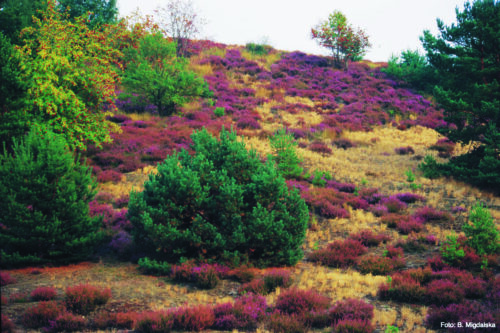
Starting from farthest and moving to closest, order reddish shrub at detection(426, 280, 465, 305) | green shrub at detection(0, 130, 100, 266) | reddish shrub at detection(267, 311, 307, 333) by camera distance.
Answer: green shrub at detection(0, 130, 100, 266)
reddish shrub at detection(426, 280, 465, 305)
reddish shrub at detection(267, 311, 307, 333)

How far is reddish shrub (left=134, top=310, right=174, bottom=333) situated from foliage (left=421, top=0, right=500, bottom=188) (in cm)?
1279

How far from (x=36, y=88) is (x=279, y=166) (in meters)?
9.21

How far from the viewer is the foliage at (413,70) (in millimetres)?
33438

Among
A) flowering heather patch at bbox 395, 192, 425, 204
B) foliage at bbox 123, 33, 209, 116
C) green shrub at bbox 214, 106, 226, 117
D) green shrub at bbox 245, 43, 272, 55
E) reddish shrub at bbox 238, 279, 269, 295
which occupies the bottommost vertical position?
reddish shrub at bbox 238, 279, 269, 295

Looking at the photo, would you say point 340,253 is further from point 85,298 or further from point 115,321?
point 85,298

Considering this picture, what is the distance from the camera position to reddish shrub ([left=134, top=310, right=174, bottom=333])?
486 centimetres

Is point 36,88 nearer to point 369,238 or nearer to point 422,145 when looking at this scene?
point 369,238

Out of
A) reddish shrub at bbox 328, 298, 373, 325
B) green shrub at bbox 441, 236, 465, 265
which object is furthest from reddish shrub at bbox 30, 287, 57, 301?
green shrub at bbox 441, 236, 465, 265

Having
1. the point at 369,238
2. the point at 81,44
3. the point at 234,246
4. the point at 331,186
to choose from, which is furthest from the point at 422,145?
the point at 81,44

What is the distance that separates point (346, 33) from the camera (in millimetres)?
37469

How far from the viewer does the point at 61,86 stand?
12.4 m

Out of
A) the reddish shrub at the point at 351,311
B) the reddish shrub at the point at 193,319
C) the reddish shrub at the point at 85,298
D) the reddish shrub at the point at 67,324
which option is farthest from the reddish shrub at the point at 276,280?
the reddish shrub at the point at 67,324

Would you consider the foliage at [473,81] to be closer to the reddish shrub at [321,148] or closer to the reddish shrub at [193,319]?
the reddish shrub at [321,148]

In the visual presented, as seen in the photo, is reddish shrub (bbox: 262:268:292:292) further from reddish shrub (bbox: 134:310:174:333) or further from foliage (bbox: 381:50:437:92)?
foliage (bbox: 381:50:437:92)
